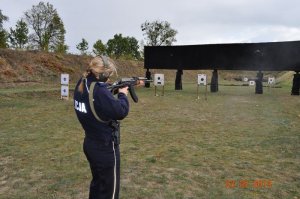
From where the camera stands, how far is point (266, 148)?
25.6 ft

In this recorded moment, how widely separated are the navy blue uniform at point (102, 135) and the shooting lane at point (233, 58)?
2106cm

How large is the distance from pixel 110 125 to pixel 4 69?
23543mm

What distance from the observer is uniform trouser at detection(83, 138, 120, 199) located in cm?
351

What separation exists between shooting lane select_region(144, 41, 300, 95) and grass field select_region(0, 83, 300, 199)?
36.9 ft

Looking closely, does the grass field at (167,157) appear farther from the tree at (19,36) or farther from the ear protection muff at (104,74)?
the tree at (19,36)

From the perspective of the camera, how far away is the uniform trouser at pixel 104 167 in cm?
351

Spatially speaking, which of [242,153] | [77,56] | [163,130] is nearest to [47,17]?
[77,56]

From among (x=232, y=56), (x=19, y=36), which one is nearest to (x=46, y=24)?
(x=19, y=36)

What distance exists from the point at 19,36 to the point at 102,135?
153 ft

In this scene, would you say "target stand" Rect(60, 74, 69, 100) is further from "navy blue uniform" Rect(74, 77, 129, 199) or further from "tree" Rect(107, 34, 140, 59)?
"tree" Rect(107, 34, 140, 59)

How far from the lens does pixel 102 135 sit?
350cm

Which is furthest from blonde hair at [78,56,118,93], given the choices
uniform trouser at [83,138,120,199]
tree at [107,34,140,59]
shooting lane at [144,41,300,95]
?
tree at [107,34,140,59]

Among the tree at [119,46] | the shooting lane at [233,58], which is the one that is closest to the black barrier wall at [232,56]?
the shooting lane at [233,58]

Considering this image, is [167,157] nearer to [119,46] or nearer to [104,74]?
[104,74]
